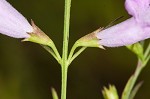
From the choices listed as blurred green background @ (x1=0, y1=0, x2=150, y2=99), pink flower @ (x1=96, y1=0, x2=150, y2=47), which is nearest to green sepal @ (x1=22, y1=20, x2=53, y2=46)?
pink flower @ (x1=96, y1=0, x2=150, y2=47)

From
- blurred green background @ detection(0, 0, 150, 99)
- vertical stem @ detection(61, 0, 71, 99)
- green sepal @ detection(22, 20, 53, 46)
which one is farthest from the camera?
blurred green background @ detection(0, 0, 150, 99)

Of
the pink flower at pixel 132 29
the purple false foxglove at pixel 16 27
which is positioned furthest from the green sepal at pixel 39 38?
the pink flower at pixel 132 29

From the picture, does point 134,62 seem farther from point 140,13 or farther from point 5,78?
point 140,13

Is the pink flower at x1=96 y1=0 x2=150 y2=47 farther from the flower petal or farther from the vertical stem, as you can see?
the vertical stem

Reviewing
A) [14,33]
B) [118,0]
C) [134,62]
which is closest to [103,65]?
[134,62]

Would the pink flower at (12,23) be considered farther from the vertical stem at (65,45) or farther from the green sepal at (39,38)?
the vertical stem at (65,45)

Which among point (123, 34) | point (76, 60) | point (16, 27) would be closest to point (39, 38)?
point (16, 27)

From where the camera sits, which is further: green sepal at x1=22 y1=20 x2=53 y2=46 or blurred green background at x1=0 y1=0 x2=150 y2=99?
blurred green background at x1=0 y1=0 x2=150 y2=99
